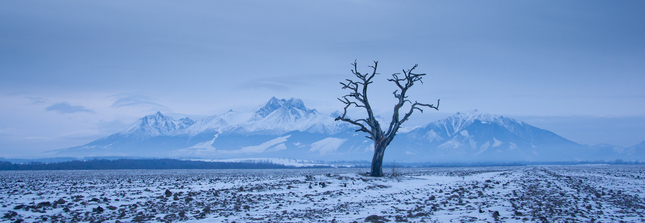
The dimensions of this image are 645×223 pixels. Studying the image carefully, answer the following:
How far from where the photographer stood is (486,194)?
23.9 meters

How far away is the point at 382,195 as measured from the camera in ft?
79.1

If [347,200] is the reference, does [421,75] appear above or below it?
above

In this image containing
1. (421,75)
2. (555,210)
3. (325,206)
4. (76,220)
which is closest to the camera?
(76,220)

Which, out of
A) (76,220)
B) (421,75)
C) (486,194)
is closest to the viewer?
(76,220)

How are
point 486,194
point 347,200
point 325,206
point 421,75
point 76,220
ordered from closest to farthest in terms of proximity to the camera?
point 76,220 → point 325,206 → point 347,200 → point 486,194 → point 421,75

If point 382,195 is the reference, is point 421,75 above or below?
above

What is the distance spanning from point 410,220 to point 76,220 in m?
11.0

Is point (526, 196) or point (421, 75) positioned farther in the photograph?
point (421, 75)

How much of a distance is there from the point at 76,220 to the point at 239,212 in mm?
5473

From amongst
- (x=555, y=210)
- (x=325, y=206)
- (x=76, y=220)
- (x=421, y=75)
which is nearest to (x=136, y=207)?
(x=76, y=220)

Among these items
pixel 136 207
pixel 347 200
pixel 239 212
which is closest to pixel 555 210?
pixel 347 200

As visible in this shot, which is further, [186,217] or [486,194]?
[486,194]

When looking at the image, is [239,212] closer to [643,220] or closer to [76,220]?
[76,220]

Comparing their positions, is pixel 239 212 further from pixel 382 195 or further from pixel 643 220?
pixel 643 220
